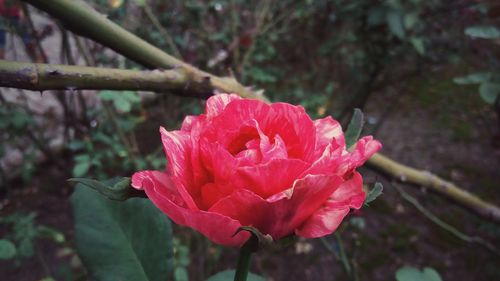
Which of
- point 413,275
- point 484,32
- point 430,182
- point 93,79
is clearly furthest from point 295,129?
point 484,32

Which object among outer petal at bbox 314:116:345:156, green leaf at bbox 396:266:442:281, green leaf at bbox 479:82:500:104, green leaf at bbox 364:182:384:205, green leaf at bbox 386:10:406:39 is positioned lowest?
green leaf at bbox 479:82:500:104

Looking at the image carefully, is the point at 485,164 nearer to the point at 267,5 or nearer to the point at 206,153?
the point at 267,5

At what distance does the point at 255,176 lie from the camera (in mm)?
347

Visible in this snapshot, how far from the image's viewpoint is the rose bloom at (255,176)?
13.4 inches

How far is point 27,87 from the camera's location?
423 millimetres

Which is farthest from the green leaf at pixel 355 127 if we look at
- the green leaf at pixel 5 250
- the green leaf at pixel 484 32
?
the green leaf at pixel 484 32

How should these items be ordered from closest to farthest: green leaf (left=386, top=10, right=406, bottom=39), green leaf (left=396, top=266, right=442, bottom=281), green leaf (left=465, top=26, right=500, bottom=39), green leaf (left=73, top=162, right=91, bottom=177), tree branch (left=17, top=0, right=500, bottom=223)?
tree branch (left=17, top=0, right=500, bottom=223) → green leaf (left=396, top=266, right=442, bottom=281) → green leaf (left=465, top=26, right=500, bottom=39) → green leaf (left=73, top=162, right=91, bottom=177) → green leaf (left=386, top=10, right=406, bottom=39)

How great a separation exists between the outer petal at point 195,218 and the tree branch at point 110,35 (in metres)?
0.27

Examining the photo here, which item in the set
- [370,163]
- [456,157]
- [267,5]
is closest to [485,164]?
[456,157]

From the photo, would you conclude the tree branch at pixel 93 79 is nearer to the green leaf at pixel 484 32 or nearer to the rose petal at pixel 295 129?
the rose petal at pixel 295 129

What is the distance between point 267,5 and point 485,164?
6.24ft

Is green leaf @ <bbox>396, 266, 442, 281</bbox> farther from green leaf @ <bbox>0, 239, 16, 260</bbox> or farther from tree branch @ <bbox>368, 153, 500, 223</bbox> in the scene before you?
green leaf @ <bbox>0, 239, 16, 260</bbox>

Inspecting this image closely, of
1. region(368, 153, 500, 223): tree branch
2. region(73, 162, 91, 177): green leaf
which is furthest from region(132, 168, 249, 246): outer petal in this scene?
region(73, 162, 91, 177): green leaf

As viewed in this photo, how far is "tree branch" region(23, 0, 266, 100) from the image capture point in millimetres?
522
